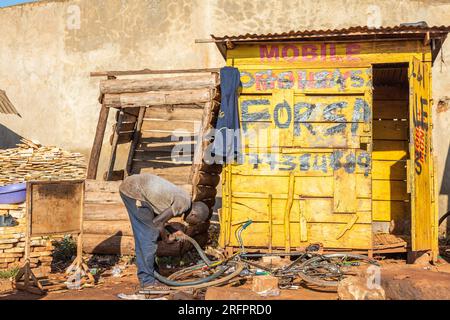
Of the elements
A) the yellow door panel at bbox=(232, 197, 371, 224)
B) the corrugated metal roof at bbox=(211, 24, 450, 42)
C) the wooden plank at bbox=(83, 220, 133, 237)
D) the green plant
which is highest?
the corrugated metal roof at bbox=(211, 24, 450, 42)

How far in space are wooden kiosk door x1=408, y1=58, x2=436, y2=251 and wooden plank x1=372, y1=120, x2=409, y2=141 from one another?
153cm

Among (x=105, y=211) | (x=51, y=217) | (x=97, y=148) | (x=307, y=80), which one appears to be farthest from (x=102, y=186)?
(x=307, y=80)

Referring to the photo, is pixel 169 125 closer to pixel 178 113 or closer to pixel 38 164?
pixel 178 113

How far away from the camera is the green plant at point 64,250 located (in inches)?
399

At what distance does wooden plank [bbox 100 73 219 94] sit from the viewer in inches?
400

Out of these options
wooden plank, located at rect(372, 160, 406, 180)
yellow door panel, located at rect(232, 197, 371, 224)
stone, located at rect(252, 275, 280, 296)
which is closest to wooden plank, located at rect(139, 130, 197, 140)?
yellow door panel, located at rect(232, 197, 371, 224)

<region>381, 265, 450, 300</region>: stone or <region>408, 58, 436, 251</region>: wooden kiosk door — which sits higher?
<region>408, 58, 436, 251</region>: wooden kiosk door

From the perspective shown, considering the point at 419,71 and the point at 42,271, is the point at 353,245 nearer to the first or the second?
the point at 419,71

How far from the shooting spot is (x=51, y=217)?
7.86 metres

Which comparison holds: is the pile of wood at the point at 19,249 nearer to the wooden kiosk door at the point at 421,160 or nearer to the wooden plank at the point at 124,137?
the wooden plank at the point at 124,137

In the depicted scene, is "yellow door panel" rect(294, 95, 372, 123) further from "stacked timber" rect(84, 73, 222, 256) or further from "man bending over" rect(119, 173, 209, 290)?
"man bending over" rect(119, 173, 209, 290)

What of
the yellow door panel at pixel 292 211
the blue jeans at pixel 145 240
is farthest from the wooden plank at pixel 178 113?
the blue jeans at pixel 145 240

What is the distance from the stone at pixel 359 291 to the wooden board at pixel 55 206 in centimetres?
398

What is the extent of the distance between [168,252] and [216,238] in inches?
91.1
